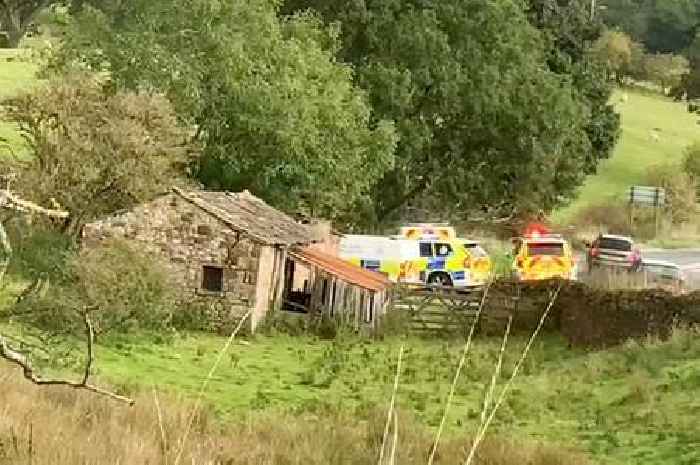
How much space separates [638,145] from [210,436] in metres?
61.8

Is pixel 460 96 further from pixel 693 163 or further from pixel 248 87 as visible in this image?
pixel 693 163

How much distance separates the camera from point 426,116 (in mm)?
45750

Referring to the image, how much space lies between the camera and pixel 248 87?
119 feet

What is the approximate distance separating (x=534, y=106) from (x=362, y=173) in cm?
826

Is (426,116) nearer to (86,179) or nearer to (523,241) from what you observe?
(523,241)

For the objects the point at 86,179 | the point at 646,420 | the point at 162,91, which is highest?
the point at 162,91

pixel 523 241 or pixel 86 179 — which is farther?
pixel 523 241

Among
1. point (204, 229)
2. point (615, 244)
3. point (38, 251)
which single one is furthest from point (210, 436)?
point (615, 244)

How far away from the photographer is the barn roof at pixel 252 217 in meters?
30.4

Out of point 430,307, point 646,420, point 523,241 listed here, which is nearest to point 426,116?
point 523,241

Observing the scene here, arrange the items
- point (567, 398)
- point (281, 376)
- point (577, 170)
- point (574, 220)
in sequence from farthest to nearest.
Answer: point (574, 220)
point (577, 170)
point (281, 376)
point (567, 398)

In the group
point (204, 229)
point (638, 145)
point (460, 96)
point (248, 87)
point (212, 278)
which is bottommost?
point (212, 278)

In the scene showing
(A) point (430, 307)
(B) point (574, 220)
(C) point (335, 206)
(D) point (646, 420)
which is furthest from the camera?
(B) point (574, 220)

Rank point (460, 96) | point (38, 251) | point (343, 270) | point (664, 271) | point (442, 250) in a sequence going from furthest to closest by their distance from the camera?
1. point (460, 96)
2. point (664, 271)
3. point (442, 250)
4. point (343, 270)
5. point (38, 251)
